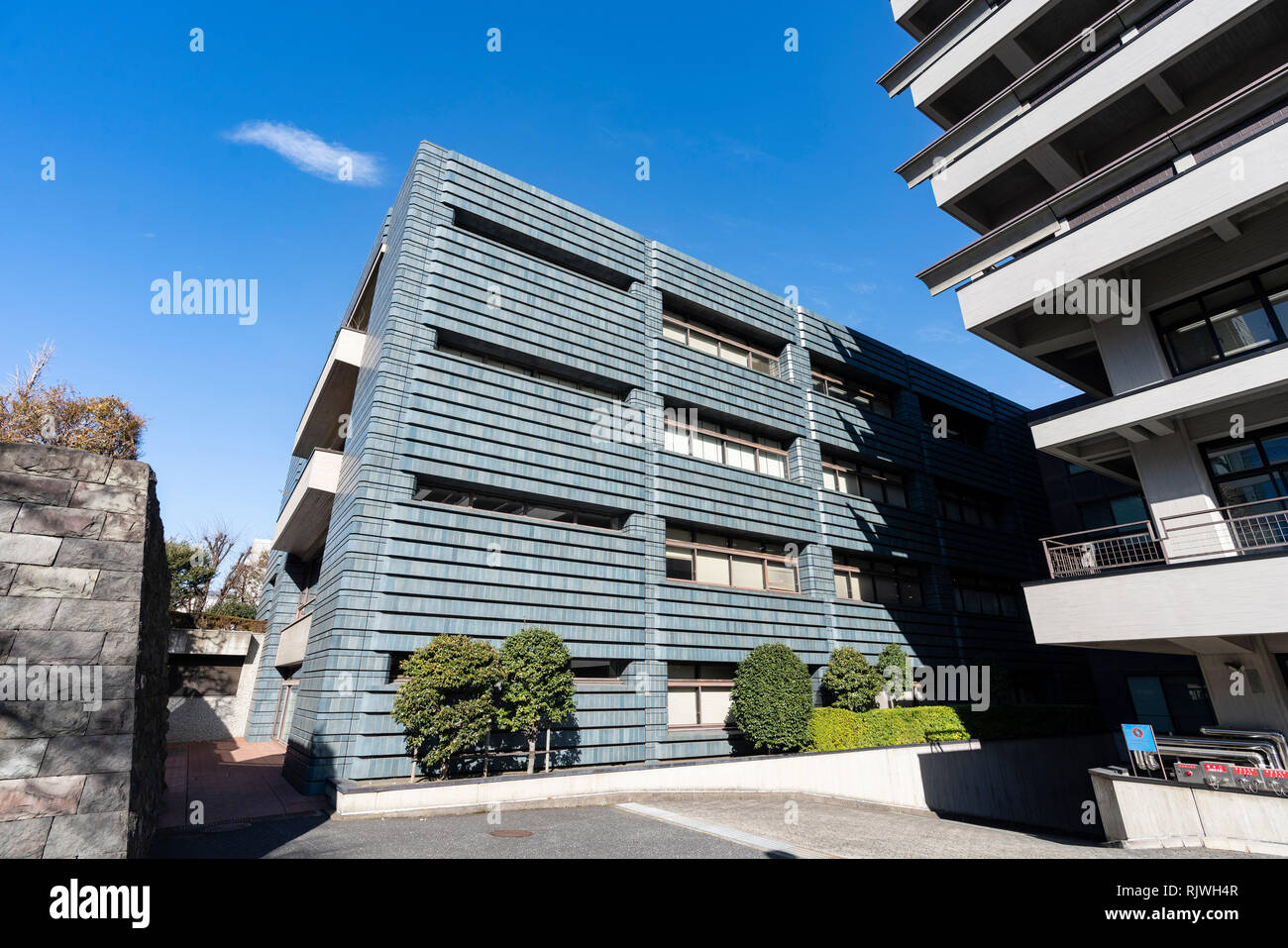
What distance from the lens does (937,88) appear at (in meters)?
17.4

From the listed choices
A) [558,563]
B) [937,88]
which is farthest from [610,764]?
[937,88]

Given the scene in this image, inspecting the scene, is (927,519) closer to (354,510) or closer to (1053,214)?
(1053,214)

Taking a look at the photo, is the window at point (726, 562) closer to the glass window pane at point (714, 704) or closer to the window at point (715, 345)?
the glass window pane at point (714, 704)

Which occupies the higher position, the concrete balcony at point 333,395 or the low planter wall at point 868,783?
the concrete balcony at point 333,395

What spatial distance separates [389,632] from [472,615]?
1.85m

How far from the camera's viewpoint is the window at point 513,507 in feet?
48.6

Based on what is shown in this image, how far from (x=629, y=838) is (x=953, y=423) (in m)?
28.0

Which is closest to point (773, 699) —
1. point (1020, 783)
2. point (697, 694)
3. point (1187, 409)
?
point (697, 694)

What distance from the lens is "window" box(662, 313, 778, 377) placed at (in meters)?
21.3

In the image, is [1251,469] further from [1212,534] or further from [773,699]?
[773,699]

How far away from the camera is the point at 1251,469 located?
40.2 feet

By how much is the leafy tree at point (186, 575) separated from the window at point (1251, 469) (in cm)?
3701

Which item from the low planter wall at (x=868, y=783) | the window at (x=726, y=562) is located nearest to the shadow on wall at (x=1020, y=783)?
the low planter wall at (x=868, y=783)
